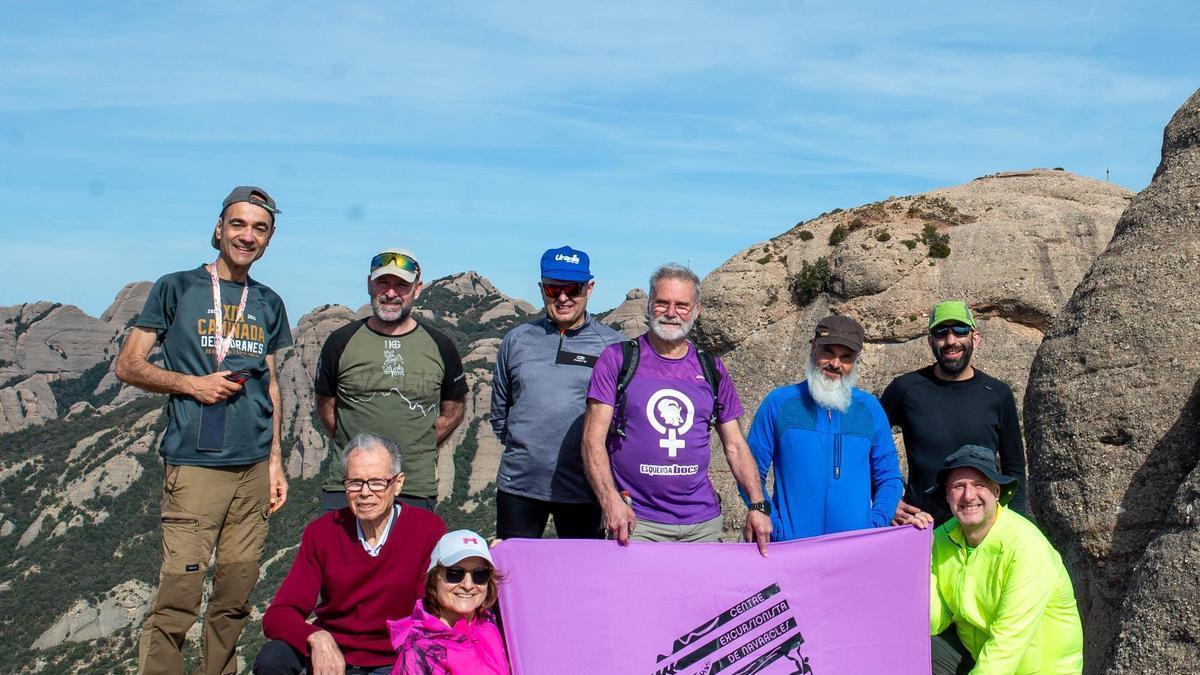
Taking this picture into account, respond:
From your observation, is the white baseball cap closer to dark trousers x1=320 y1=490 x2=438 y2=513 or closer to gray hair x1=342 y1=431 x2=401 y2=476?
gray hair x1=342 y1=431 x2=401 y2=476

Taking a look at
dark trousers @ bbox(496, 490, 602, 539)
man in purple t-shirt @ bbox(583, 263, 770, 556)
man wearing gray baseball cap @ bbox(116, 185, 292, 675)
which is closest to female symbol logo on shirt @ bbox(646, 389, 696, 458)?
man in purple t-shirt @ bbox(583, 263, 770, 556)

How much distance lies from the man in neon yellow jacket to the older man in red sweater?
267 cm

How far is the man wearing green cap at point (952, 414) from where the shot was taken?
21.2 ft

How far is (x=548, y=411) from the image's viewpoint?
649cm

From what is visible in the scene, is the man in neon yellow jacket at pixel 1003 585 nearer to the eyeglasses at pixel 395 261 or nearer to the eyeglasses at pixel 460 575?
the eyeglasses at pixel 460 575

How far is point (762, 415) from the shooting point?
6273mm

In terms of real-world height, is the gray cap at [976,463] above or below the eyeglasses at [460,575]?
above

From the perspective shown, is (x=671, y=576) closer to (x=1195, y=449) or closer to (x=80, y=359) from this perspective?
(x=1195, y=449)

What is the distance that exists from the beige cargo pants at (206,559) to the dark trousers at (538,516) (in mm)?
1391

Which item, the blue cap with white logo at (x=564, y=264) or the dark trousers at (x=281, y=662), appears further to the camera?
the blue cap with white logo at (x=564, y=264)

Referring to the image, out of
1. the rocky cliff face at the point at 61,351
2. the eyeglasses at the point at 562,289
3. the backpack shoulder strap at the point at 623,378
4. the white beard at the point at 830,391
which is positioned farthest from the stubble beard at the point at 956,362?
the rocky cliff face at the point at 61,351

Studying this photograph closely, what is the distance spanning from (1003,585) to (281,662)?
348 centimetres

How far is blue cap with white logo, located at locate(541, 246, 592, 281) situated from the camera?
21.2 ft

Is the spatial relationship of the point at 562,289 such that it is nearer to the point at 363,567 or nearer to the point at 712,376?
the point at 712,376
